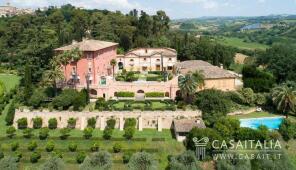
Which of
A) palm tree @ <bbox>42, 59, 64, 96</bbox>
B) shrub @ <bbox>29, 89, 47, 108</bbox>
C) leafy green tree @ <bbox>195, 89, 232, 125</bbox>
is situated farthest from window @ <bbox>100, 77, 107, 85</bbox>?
leafy green tree @ <bbox>195, 89, 232, 125</bbox>

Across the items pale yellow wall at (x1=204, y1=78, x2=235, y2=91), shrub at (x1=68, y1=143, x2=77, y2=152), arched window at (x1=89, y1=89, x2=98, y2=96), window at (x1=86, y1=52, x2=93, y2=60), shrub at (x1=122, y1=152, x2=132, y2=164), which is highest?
window at (x1=86, y1=52, x2=93, y2=60)

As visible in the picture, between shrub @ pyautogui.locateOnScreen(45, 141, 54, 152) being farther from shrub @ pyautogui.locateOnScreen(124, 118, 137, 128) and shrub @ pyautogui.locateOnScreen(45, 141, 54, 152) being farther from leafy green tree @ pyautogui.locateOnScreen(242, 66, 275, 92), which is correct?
leafy green tree @ pyautogui.locateOnScreen(242, 66, 275, 92)

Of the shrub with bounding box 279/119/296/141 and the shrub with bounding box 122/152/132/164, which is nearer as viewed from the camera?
the shrub with bounding box 122/152/132/164

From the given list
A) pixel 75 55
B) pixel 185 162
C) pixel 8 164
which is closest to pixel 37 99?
pixel 75 55

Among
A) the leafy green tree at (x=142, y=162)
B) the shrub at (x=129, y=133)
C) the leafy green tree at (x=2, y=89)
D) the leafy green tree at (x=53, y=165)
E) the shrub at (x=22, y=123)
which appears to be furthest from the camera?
the leafy green tree at (x=2, y=89)

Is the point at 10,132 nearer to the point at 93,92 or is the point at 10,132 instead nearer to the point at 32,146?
the point at 32,146

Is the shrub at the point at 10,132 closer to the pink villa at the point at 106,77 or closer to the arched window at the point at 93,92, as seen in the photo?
the pink villa at the point at 106,77

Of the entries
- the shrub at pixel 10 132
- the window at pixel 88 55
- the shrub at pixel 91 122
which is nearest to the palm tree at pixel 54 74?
the window at pixel 88 55
